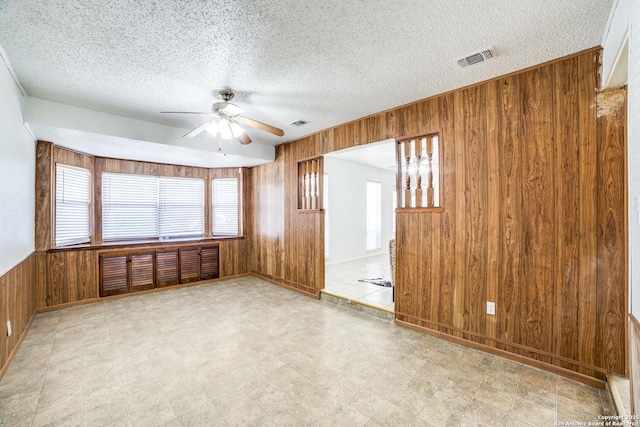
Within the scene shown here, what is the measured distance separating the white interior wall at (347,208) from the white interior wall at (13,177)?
15.9 ft

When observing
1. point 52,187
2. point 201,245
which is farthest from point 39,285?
point 201,245

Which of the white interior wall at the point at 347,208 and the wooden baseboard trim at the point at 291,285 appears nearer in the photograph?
the wooden baseboard trim at the point at 291,285

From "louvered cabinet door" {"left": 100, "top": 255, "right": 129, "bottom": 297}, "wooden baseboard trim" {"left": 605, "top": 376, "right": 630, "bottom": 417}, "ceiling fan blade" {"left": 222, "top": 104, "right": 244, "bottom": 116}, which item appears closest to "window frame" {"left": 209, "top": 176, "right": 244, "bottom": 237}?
"louvered cabinet door" {"left": 100, "top": 255, "right": 129, "bottom": 297}

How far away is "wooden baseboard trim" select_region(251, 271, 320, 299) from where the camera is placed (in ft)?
14.6

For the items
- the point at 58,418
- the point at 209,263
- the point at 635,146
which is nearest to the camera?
the point at 635,146

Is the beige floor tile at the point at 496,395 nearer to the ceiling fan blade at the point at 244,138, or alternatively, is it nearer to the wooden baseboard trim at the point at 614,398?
the wooden baseboard trim at the point at 614,398

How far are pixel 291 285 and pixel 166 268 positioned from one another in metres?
2.29

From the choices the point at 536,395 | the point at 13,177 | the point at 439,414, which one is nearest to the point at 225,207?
the point at 13,177

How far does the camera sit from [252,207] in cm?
599

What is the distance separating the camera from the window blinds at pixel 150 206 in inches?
192

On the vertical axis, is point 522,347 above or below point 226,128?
below

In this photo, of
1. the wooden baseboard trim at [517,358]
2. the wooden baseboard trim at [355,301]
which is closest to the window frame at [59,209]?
the wooden baseboard trim at [355,301]

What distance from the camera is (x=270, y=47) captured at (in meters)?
2.13

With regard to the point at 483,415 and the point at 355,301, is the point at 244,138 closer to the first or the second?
the point at 355,301
